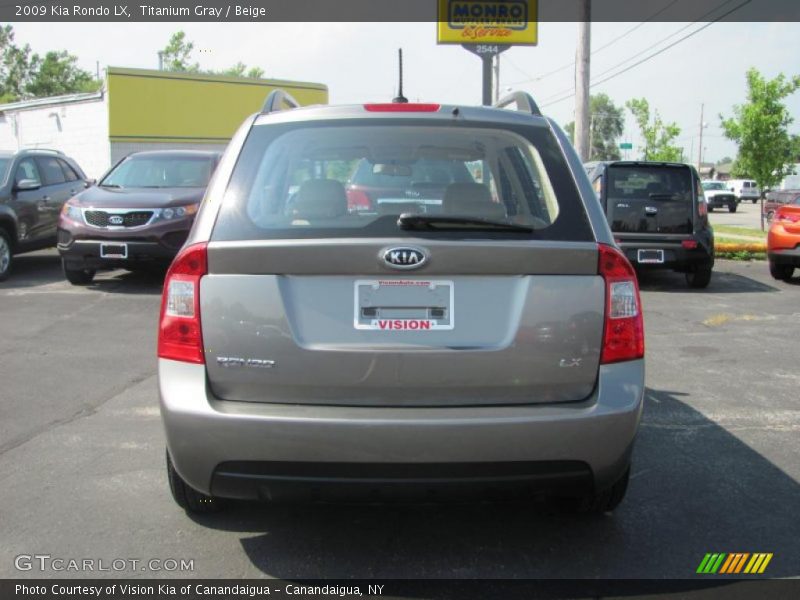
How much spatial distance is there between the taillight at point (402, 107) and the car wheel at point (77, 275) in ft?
26.7

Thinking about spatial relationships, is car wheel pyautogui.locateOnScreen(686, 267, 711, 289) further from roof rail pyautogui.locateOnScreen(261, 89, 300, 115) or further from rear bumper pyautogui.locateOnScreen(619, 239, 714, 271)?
roof rail pyautogui.locateOnScreen(261, 89, 300, 115)

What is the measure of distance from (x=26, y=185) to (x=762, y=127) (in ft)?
62.2

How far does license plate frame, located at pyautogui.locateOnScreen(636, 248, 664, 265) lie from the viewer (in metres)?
10.9

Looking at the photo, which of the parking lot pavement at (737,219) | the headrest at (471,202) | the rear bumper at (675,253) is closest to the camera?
the headrest at (471,202)

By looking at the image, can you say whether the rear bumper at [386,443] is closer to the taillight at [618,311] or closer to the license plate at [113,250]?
the taillight at [618,311]

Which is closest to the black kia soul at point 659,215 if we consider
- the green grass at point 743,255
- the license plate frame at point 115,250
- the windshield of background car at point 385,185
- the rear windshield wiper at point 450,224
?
the green grass at point 743,255

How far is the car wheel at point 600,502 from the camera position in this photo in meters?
3.38

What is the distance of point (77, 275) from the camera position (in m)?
10.4

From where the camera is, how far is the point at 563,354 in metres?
2.84

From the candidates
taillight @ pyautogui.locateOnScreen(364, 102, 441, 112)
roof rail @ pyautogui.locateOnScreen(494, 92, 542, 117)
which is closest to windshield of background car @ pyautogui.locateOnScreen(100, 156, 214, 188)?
roof rail @ pyautogui.locateOnScreen(494, 92, 542, 117)

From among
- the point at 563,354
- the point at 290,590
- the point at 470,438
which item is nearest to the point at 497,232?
the point at 563,354

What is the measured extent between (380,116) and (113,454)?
2450 mm

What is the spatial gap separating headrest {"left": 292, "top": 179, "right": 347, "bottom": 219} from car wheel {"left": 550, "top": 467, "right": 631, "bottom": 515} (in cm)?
154

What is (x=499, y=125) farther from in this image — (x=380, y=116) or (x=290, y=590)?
(x=290, y=590)
